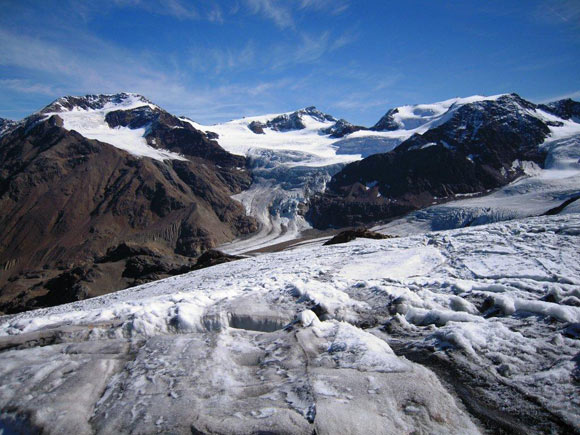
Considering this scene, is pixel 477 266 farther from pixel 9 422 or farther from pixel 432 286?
pixel 9 422

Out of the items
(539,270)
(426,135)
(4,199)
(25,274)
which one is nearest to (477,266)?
(539,270)

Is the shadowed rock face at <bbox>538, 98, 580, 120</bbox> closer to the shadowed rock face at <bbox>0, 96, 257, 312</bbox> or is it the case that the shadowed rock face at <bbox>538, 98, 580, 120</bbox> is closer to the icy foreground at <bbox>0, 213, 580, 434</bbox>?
the shadowed rock face at <bbox>0, 96, 257, 312</bbox>

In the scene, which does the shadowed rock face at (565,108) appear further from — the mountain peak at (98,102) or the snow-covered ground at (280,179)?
the mountain peak at (98,102)

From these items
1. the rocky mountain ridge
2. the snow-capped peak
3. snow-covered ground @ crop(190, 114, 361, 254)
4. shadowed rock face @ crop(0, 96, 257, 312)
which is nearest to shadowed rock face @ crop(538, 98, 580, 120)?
the rocky mountain ridge

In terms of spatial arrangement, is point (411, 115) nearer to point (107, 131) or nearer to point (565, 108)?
point (565, 108)

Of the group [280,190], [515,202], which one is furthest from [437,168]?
[280,190]
